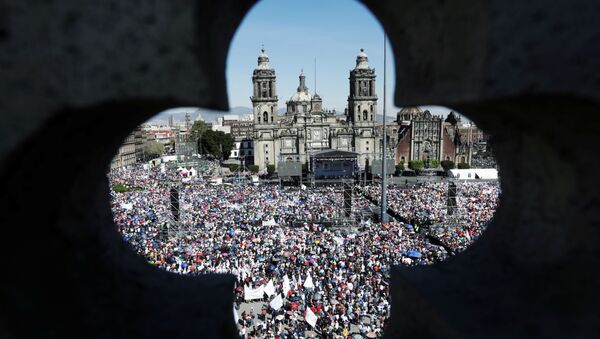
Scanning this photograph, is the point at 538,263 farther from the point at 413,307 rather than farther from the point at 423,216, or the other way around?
the point at 423,216

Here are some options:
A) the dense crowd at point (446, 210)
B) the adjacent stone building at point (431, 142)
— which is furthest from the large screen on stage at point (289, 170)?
the adjacent stone building at point (431, 142)

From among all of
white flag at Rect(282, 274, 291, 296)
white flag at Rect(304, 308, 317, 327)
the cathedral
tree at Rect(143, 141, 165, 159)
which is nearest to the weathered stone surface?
white flag at Rect(304, 308, 317, 327)

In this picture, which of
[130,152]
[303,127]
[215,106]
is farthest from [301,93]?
[215,106]

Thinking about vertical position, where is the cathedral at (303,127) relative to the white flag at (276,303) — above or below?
above

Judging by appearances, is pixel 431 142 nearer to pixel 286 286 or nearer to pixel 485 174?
pixel 485 174

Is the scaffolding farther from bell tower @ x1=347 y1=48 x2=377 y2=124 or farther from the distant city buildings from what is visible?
the distant city buildings

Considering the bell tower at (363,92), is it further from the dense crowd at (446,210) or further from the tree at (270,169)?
the dense crowd at (446,210)
